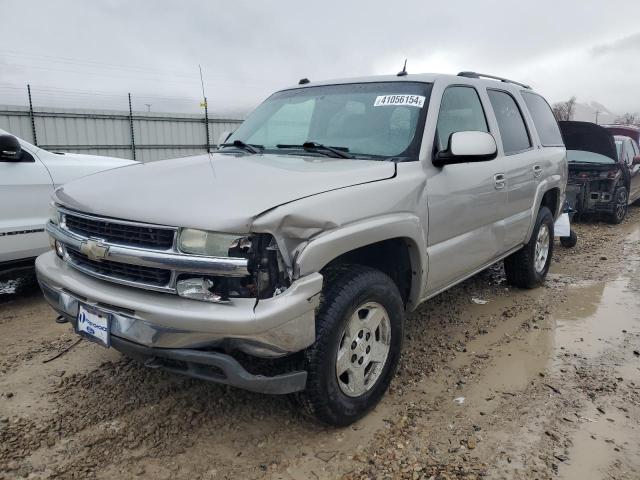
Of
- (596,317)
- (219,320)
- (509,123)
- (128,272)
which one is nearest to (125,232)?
(128,272)

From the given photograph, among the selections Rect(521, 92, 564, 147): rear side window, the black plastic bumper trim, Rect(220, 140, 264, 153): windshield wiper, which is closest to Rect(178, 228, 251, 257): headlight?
the black plastic bumper trim

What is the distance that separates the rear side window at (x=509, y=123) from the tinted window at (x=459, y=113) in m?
0.30

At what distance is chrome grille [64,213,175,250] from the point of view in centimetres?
225

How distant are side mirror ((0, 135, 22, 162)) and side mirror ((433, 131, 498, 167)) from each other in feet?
11.8

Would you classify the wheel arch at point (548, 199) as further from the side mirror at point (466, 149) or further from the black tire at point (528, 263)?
the side mirror at point (466, 149)

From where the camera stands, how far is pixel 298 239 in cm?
226

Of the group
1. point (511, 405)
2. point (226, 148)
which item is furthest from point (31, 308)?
point (511, 405)

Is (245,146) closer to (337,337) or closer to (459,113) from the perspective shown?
(459,113)

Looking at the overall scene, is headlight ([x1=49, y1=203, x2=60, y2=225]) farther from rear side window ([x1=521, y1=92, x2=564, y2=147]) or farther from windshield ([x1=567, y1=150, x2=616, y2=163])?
windshield ([x1=567, y1=150, x2=616, y2=163])

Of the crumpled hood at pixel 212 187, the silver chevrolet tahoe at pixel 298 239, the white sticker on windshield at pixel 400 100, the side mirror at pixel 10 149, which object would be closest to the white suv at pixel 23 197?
the side mirror at pixel 10 149

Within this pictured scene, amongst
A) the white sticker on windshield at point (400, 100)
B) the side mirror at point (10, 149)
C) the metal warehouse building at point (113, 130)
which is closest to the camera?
the white sticker on windshield at point (400, 100)

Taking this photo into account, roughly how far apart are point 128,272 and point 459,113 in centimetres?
256

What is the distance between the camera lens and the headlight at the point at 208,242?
216 cm

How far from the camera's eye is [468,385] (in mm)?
3279
